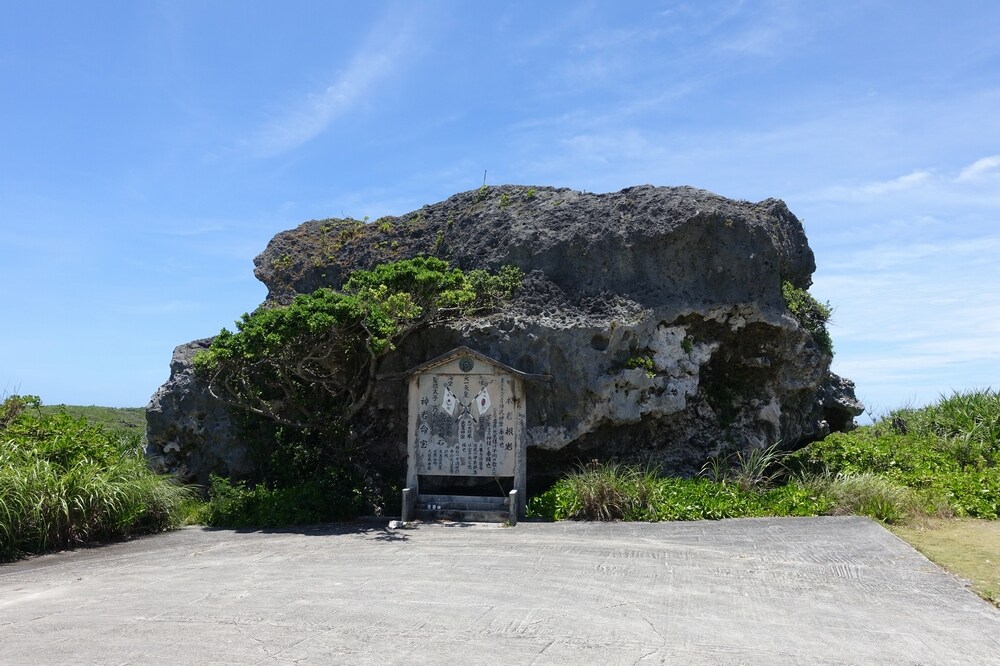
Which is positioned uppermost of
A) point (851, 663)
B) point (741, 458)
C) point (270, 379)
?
point (270, 379)

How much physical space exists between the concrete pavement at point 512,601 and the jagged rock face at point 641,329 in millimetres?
2590

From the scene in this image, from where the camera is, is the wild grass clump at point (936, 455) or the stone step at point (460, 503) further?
the wild grass clump at point (936, 455)

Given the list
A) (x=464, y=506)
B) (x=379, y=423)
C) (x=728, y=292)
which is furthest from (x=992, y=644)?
(x=379, y=423)

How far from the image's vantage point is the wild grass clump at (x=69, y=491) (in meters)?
9.43

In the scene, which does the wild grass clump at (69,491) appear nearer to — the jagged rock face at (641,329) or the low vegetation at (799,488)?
the jagged rock face at (641,329)

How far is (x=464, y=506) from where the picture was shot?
10734 mm

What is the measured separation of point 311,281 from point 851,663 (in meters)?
11.7

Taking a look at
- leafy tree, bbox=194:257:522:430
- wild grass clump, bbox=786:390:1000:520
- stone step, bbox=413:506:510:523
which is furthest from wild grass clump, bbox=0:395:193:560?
wild grass clump, bbox=786:390:1000:520

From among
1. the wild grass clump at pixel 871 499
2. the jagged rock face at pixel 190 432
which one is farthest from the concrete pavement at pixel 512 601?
the jagged rock face at pixel 190 432

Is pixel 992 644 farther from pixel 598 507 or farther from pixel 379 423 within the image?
pixel 379 423

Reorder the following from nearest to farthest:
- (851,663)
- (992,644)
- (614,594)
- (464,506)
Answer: (851,663) < (992,644) < (614,594) < (464,506)

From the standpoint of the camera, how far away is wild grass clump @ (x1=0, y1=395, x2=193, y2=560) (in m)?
9.43

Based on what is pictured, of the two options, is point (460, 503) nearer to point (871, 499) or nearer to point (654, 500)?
point (654, 500)

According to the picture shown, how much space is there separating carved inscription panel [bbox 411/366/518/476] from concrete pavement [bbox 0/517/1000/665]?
58.6 inches
